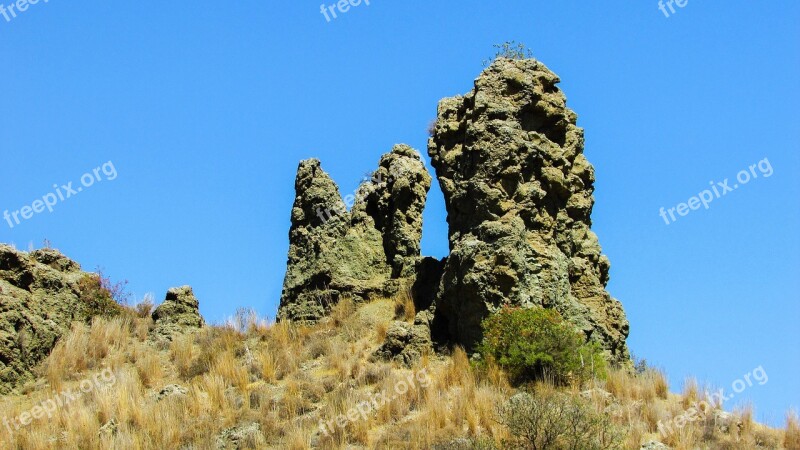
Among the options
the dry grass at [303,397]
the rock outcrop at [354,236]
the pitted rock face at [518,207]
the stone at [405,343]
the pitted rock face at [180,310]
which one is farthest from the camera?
the pitted rock face at [180,310]

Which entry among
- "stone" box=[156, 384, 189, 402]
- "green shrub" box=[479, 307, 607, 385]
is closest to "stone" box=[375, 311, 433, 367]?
"green shrub" box=[479, 307, 607, 385]

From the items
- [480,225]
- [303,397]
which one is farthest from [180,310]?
[480,225]

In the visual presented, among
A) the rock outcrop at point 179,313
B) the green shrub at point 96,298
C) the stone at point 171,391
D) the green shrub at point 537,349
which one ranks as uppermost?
the green shrub at point 96,298

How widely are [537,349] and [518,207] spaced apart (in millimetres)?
3364

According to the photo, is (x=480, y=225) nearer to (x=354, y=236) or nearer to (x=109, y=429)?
(x=354, y=236)

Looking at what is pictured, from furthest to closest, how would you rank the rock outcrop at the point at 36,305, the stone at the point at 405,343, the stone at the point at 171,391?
the rock outcrop at the point at 36,305, the stone at the point at 405,343, the stone at the point at 171,391

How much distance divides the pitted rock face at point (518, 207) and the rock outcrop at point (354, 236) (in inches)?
65.5

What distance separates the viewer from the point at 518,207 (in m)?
17.8

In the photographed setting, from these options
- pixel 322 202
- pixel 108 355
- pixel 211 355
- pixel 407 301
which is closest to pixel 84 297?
pixel 108 355

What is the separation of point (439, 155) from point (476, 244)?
3.49 meters

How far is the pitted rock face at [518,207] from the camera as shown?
16844 mm

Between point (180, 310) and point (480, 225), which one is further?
point (180, 310)

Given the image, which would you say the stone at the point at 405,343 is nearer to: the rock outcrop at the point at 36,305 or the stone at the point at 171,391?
the stone at the point at 171,391

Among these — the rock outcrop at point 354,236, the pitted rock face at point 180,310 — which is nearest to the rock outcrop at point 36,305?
the pitted rock face at point 180,310
